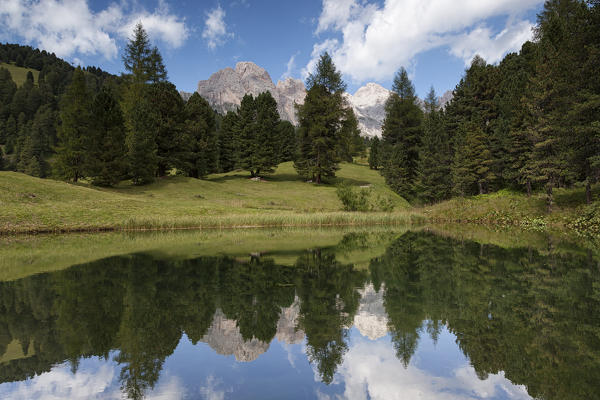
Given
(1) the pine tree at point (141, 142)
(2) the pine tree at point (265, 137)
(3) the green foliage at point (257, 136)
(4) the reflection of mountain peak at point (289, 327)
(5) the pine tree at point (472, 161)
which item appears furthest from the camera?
(3) the green foliage at point (257, 136)

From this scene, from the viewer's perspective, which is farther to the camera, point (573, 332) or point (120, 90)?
point (120, 90)

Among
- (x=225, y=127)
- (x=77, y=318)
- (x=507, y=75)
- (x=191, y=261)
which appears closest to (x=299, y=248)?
(x=191, y=261)

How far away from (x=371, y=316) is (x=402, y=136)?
63.9 metres

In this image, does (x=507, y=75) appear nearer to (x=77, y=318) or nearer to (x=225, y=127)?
(x=225, y=127)

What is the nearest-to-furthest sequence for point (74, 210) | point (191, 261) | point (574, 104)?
point (191, 261) < point (574, 104) < point (74, 210)

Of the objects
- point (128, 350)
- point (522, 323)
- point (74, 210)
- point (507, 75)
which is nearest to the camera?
point (128, 350)

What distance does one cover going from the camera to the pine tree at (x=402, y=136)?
6269 centimetres

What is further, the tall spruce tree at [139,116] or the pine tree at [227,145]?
the pine tree at [227,145]

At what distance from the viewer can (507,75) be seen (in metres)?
53.5

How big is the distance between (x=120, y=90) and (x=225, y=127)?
23068 millimetres

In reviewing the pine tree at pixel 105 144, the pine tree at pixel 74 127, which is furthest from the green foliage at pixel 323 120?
the pine tree at pixel 74 127

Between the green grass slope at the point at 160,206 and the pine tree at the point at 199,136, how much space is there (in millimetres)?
6904

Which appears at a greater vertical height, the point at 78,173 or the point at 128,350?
the point at 78,173

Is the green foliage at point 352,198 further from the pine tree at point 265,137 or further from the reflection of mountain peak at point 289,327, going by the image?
the reflection of mountain peak at point 289,327
